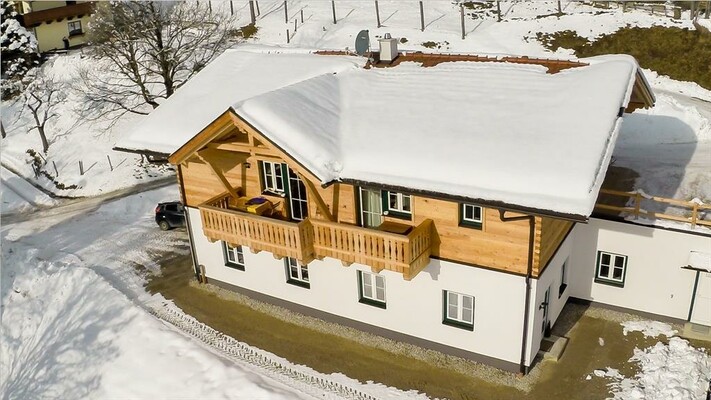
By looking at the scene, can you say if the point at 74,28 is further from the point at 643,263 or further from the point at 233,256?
the point at 643,263

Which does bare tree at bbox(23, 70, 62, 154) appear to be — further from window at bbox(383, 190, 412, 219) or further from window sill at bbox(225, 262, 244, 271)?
window at bbox(383, 190, 412, 219)

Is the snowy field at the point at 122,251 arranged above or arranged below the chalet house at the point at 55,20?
below

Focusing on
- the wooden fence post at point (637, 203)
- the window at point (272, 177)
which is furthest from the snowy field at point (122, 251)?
the window at point (272, 177)

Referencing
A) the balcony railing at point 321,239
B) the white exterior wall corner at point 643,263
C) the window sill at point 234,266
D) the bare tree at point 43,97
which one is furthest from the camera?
the bare tree at point 43,97

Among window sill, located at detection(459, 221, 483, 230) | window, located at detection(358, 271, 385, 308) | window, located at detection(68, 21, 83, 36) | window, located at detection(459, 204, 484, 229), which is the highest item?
window, located at detection(68, 21, 83, 36)

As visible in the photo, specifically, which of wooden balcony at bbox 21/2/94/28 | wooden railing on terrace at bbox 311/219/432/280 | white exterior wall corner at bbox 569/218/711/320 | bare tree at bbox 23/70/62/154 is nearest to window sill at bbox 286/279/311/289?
wooden railing on terrace at bbox 311/219/432/280

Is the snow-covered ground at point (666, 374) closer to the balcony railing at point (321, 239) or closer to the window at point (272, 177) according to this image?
the balcony railing at point (321, 239)

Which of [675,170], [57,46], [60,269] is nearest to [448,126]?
[675,170]
